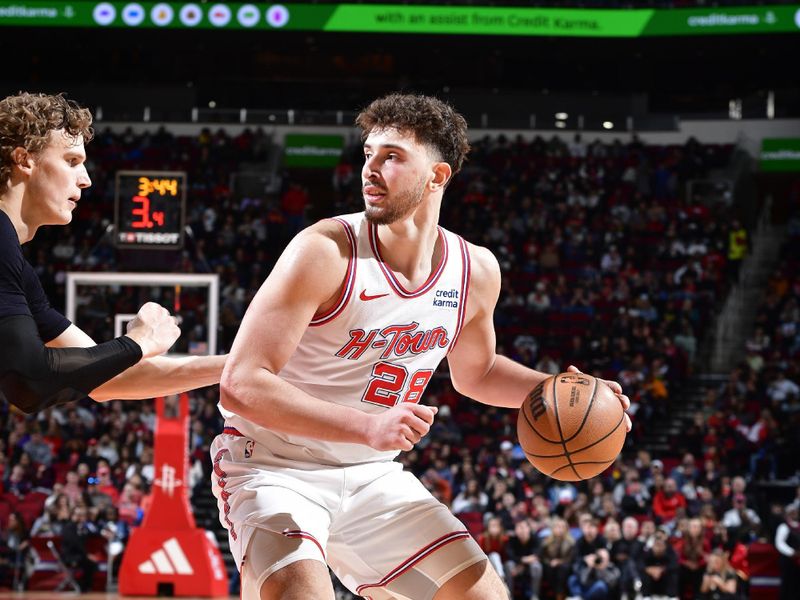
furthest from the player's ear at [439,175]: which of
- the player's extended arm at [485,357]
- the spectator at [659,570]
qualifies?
the spectator at [659,570]

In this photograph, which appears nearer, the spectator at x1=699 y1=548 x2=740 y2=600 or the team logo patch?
the team logo patch

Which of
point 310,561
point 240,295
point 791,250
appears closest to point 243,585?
point 310,561

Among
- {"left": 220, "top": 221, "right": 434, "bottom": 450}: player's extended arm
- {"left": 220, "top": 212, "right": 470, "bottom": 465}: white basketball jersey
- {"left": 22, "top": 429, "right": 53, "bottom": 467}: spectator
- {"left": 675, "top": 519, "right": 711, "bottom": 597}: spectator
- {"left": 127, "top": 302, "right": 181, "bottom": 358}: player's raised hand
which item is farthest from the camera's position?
{"left": 22, "top": 429, "right": 53, "bottom": 467}: spectator

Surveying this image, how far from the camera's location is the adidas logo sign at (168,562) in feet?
34.7

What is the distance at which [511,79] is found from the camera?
2455 cm

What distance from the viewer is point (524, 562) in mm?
11125

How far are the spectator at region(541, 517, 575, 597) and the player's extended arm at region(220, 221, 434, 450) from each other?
8025mm

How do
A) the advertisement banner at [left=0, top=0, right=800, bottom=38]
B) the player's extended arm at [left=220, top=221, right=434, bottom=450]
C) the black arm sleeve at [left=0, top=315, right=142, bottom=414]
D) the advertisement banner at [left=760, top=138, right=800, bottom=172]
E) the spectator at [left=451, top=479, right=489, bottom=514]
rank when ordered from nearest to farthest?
the black arm sleeve at [left=0, top=315, right=142, bottom=414], the player's extended arm at [left=220, top=221, right=434, bottom=450], the spectator at [left=451, top=479, right=489, bottom=514], the advertisement banner at [left=0, top=0, right=800, bottom=38], the advertisement banner at [left=760, top=138, right=800, bottom=172]

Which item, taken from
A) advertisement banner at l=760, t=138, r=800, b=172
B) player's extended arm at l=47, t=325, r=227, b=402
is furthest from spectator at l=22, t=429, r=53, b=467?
advertisement banner at l=760, t=138, r=800, b=172

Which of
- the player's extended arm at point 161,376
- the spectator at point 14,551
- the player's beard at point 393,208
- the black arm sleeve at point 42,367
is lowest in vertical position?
the spectator at point 14,551

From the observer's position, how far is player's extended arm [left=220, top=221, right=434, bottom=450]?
325 cm

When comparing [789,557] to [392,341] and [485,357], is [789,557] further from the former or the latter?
[392,341]

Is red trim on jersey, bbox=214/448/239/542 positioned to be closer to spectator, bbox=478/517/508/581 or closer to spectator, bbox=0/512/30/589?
spectator, bbox=478/517/508/581

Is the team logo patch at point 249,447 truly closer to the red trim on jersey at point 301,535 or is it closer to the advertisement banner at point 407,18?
the red trim on jersey at point 301,535
